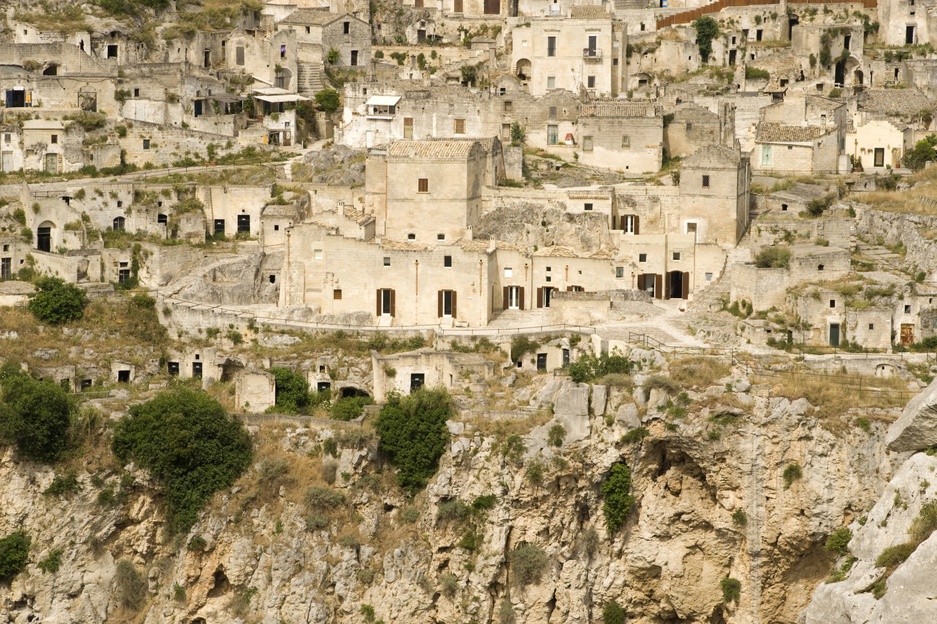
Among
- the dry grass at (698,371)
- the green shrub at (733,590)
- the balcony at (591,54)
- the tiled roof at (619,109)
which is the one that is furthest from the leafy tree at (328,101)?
the green shrub at (733,590)

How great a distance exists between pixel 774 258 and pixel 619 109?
1202 cm

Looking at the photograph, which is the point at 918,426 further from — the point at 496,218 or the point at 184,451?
the point at 496,218

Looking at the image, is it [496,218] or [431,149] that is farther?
[496,218]

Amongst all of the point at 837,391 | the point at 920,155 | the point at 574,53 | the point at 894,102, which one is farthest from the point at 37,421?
the point at 894,102

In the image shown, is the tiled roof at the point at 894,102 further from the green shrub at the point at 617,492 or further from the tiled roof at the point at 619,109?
the green shrub at the point at 617,492

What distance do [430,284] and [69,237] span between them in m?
12.6

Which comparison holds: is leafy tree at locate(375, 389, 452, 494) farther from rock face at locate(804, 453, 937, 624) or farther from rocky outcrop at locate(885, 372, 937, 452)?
rocky outcrop at locate(885, 372, 937, 452)

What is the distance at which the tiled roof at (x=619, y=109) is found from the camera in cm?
6019

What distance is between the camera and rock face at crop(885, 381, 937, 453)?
91.5 ft

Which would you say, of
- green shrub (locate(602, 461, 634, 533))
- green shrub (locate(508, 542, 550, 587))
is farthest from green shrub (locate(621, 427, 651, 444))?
green shrub (locate(508, 542, 550, 587))

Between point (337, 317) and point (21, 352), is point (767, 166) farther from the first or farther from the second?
point (21, 352)

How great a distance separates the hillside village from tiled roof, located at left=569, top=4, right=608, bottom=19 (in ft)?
0.52

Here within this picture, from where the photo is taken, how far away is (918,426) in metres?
28.2

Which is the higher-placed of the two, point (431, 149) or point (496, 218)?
point (431, 149)
